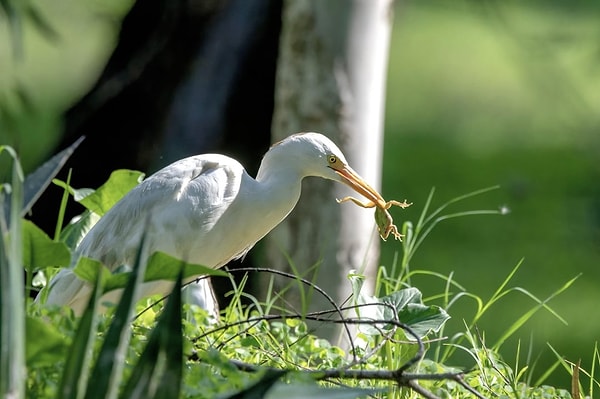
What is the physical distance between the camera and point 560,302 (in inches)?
266

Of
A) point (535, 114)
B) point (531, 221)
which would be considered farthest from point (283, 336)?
point (535, 114)

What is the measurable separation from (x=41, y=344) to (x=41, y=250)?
260 millimetres

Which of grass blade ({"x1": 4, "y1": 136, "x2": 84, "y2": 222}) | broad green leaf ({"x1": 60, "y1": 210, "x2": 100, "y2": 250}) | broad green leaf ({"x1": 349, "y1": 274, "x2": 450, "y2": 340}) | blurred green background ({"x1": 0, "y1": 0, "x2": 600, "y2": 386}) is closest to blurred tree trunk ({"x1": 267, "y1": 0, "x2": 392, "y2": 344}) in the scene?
blurred green background ({"x1": 0, "y1": 0, "x2": 600, "y2": 386})

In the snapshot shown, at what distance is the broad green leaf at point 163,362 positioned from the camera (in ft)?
4.82

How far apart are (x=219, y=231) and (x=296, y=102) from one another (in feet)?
3.82

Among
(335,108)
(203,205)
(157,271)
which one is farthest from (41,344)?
(335,108)

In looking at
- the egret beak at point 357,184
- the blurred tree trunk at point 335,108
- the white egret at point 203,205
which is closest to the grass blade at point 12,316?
the white egret at point 203,205

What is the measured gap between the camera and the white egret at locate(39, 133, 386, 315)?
2.90m

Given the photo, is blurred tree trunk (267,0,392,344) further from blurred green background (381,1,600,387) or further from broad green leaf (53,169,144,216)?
broad green leaf (53,169,144,216)

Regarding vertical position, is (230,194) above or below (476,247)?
above

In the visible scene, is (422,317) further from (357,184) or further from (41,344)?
(41,344)

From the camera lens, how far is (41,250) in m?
1.73

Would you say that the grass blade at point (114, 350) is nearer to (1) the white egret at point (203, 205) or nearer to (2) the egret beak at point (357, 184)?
(1) the white egret at point (203, 205)

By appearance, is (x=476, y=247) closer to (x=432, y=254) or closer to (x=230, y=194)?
(x=432, y=254)
